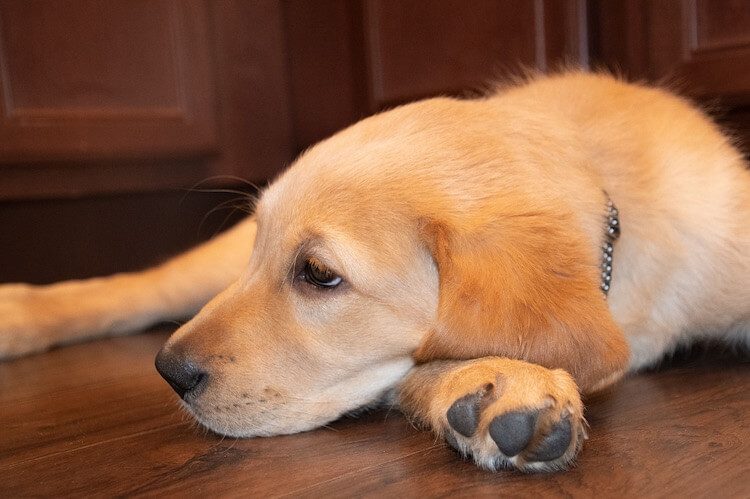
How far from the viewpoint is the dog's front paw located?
4.09 feet

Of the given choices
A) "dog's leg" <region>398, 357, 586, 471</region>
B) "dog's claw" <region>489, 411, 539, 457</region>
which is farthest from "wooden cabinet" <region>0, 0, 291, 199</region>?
"dog's claw" <region>489, 411, 539, 457</region>

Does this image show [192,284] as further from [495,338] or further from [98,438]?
[495,338]

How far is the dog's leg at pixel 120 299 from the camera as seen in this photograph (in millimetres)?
2523

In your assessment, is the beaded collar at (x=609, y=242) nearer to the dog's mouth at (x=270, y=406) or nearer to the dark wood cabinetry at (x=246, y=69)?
the dog's mouth at (x=270, y=406)

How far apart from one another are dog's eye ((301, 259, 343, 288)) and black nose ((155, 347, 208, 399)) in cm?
27

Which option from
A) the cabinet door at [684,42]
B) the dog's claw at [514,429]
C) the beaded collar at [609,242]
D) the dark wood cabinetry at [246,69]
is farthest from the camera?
the dark wood cabinetry at [246,69]

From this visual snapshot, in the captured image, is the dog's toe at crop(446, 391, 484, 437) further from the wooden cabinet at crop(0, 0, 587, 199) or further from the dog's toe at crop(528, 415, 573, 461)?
the wooden cabinet at crop(0, 0, 587, 199)

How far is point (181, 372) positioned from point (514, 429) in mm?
643

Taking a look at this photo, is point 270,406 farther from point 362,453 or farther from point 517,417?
point 517,417

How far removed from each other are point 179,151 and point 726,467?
299cm

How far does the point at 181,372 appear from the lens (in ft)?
4.99

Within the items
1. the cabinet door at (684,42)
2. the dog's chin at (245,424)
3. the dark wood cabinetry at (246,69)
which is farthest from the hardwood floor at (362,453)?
the dark wood cabinetry at (246,69)

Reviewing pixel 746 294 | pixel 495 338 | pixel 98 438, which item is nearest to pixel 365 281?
pixel 495 338

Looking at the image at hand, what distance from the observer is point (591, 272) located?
4.80 ft
